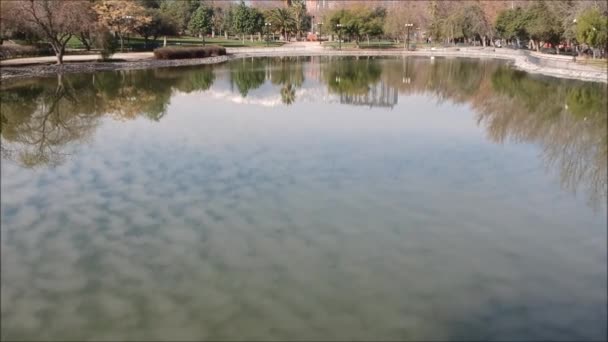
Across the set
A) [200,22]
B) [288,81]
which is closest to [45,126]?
[288,81]

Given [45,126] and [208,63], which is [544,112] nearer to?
[45,126]

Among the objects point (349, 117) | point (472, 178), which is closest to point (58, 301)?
point (472, 178)

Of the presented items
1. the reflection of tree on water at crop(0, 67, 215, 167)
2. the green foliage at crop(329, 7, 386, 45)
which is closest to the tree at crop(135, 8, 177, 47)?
the green foliage at crop(329, 7, 386, 45)

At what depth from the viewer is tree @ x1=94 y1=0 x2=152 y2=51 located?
5178cm

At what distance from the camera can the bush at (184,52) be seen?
47.5 m

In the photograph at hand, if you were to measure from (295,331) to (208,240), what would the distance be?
302cm

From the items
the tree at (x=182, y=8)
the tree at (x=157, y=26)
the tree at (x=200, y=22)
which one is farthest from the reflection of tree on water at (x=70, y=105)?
the tree at (x=182, y=8)

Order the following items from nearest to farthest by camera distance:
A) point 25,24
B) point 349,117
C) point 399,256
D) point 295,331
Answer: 1. point 295,331
2. point 399,256
3. point 349,117
4. point 25,24

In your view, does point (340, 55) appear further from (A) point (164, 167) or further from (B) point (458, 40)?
(A) point (164, 167)

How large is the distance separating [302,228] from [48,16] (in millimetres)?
32980

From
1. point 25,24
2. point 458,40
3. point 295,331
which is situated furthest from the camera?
point 458,40

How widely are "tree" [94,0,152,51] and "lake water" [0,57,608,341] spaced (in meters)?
35.5

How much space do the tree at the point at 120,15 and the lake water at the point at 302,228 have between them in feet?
116

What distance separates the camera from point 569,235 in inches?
352
